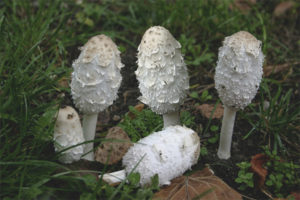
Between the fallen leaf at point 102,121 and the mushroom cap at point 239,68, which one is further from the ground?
the mushroom cap at point 239,68

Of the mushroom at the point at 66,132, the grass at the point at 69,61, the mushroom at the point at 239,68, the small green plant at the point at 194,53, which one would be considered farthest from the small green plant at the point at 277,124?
the mushroom at the point at 66,132

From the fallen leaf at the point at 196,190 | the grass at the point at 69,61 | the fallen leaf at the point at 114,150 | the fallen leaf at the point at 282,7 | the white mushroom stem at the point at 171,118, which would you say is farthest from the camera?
the fallen leaf at the point at 282,7

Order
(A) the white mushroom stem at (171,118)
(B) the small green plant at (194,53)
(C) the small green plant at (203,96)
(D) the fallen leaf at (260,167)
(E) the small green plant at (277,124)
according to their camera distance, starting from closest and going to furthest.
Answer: (D) the fallen leaf at (260,167)
(A) the white mushroom stem at (171,118)
(E) the small green plant at (277,124)
(C) the small green plant at (203,96)
(B) the small green plant at (194,53)

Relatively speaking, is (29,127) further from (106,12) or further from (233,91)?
(106,12)

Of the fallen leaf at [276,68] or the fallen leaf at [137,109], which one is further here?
the fallen leaf at [276,68]

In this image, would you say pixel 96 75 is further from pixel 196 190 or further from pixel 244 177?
pixel 244 177

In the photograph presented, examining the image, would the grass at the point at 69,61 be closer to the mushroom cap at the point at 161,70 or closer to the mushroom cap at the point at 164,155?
the mushroom cap at the point at 164,155
